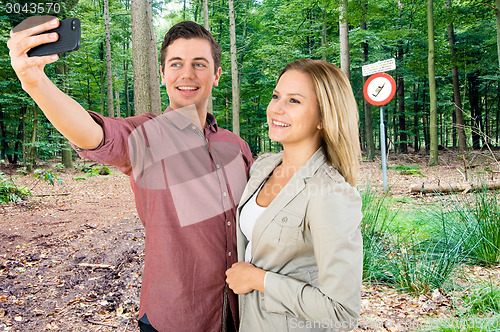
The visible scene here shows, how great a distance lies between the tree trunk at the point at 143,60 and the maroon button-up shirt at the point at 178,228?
4.68 m

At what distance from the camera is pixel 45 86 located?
1.08m

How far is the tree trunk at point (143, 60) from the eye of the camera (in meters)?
5.51

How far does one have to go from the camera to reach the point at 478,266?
3.44 meters

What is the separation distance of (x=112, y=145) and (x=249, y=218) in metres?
0.67

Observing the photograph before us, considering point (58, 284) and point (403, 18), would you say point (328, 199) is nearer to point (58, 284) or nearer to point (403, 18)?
point (58, 284)

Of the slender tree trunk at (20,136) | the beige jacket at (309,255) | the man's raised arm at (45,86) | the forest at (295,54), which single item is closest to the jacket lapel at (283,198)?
the beige jacket at (309,255)

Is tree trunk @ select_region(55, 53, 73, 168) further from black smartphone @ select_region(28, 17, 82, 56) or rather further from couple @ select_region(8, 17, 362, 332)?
black smartphone @ select_region(28, 17, 82, 56)

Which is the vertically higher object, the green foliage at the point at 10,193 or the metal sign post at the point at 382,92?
the metal sign post at the point at 382,92

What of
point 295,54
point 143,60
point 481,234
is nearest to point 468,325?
point 481,234

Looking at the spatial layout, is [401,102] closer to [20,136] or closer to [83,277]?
[83,277]

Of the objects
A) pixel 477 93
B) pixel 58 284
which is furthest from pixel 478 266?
pixel 477 93

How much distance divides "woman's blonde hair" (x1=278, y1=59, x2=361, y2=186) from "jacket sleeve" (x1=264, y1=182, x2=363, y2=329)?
19cm

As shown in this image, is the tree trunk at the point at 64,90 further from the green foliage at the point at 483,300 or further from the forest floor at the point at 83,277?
the green foliage at the point at 483,300

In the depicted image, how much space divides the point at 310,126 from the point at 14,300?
11.7ft
